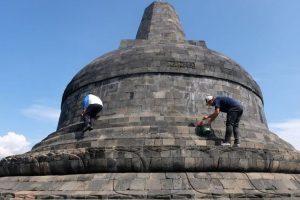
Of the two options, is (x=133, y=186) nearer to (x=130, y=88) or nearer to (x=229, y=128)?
(x=229, y=128)

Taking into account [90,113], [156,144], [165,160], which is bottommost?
[165,160]

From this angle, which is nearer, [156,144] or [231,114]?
[156,144]

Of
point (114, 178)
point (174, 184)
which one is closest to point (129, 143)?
point (114, 178)

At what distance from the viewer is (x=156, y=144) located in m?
8.50

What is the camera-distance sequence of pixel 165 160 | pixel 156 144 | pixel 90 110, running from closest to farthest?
pixel 165 160, pixel 156 144, pixel 90 110

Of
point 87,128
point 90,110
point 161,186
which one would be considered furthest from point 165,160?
point 90,110

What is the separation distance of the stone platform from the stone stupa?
2 centimetres

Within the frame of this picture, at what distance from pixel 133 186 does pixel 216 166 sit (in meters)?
2.09

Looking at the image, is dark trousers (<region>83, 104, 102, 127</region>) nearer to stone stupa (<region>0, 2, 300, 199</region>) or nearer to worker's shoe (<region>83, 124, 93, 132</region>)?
worker's shoe (<region>83, 124, 93, 132</region>)

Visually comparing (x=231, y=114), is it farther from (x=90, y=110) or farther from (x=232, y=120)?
(x=90, y=110)

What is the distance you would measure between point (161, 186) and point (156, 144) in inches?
64.0

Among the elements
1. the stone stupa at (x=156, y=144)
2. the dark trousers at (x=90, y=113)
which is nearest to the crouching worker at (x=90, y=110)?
the dark trousers at (x=90, y=113)

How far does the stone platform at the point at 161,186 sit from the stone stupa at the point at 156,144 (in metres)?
0.02

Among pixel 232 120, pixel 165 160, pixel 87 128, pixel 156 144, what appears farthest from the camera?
pixel 87 128
